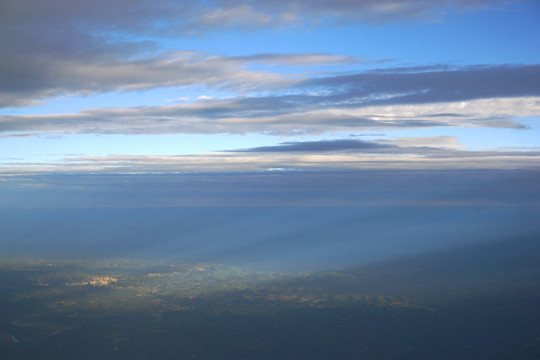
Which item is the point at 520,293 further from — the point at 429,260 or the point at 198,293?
the point at 198,293

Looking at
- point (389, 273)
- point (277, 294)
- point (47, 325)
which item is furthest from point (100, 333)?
point (389, 273)

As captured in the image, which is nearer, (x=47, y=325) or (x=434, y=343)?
(x=434, y=343)

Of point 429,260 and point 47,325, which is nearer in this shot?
point 47,325

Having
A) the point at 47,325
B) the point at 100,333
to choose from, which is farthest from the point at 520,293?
the point at 47,325

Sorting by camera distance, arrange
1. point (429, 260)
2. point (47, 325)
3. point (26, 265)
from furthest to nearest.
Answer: point (429, 260) < point (26, 265) < point (47, 325)

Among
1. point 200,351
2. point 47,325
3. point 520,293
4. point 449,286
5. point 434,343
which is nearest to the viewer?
point 200,351

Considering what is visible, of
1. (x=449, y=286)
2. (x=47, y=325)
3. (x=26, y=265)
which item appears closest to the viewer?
(x=47, y=325)

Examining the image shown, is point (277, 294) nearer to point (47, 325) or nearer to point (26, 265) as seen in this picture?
point (47, 325)

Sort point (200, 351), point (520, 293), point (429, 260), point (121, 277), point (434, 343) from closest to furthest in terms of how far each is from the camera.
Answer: point (200, 351) < point (434, 343) < point (520, 293) < point (121, 277) < point (429, 260)

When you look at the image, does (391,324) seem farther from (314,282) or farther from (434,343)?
(314,282)
